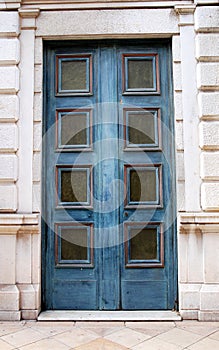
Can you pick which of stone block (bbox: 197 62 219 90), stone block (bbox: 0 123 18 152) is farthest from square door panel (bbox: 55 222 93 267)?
stone block (bbox: 197 62 219 90)

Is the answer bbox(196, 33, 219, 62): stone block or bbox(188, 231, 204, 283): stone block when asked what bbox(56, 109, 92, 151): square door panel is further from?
bbox(188, 231, 204, 283): stone block

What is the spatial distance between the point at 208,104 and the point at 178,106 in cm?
34

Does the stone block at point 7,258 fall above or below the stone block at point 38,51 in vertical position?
below

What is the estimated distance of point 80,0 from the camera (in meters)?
4.10

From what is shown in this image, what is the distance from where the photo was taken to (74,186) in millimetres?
4121

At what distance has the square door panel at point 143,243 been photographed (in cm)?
401

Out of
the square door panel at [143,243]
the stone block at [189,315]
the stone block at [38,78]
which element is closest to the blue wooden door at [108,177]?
the square door panel at [143,243]

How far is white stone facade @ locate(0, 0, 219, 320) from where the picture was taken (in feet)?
12.4

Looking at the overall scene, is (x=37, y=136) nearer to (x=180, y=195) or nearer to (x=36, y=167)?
(x=36, y=167)

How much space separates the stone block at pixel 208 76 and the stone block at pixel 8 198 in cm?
251

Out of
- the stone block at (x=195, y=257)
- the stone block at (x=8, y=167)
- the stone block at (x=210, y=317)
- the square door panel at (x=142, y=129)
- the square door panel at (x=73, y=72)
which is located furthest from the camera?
the square door panel at (x=73, y=72)

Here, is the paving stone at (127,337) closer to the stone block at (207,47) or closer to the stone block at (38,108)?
the stone block at (38,108)

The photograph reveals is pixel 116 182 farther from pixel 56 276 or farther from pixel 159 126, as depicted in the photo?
pixel 56 276

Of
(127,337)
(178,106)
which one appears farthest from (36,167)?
(127,337)
